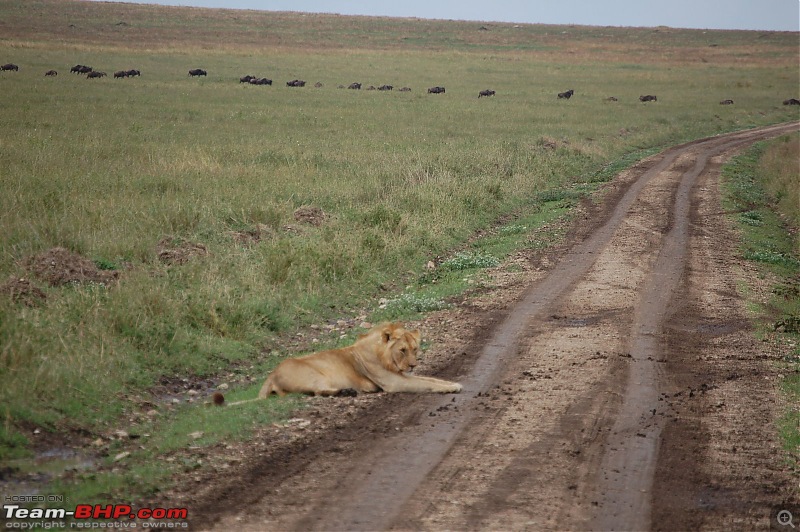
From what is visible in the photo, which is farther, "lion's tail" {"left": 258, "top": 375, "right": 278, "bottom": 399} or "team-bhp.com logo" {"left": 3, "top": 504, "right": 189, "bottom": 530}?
"lion's tail" {"left": 258, "top": 375, "right": 278, "bottom": 399}

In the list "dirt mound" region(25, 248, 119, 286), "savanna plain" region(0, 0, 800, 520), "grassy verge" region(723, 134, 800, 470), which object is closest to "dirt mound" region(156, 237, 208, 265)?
"savanna plain" region(0, 0, 800, 520)

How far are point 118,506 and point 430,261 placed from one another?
8931 mm

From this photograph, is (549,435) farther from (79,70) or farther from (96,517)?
(79,70)

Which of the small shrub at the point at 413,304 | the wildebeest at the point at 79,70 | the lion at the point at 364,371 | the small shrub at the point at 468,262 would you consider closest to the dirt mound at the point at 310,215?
the small shrub at the point at 468,262

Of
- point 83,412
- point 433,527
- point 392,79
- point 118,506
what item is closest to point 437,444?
point 433,527

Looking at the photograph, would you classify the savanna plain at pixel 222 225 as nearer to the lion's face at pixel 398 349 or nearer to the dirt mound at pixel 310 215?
the dirt mound at pixel 310 215

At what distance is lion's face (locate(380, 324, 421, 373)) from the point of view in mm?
7723

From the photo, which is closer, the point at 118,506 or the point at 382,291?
the point at 118,506

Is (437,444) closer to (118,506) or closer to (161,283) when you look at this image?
(118,506)

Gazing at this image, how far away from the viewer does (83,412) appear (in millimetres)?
6988

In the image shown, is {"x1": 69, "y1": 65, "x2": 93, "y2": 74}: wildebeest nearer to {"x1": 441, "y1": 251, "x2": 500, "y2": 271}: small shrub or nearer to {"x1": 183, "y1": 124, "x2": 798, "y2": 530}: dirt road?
{"x1": 441, "y1": 251, "x2": 500, "y2": 271}: small shrub

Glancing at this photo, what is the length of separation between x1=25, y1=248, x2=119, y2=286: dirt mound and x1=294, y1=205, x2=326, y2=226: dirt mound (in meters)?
4.61

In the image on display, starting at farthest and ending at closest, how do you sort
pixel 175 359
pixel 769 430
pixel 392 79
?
1. pixel 392 79
2. pixel 175 359
3. pixel 769 430

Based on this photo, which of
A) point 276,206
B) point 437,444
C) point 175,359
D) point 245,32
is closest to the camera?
point 437,444
